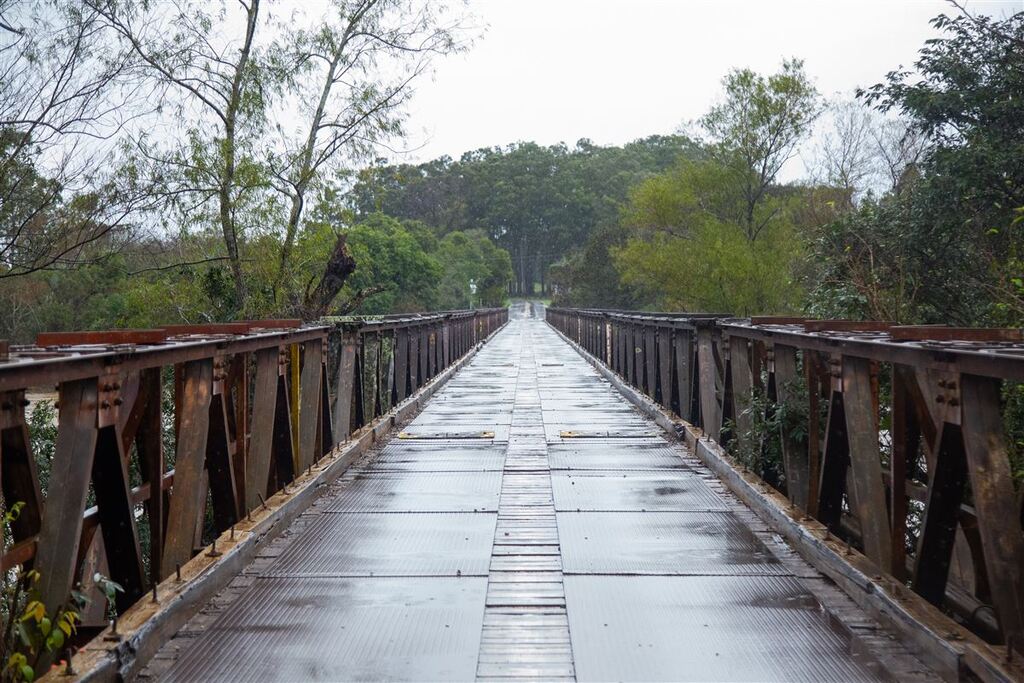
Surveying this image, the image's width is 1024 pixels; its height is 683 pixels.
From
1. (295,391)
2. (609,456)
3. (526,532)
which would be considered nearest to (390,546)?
(526,532)

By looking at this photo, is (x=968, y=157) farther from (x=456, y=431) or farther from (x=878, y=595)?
(x=878, y=595)

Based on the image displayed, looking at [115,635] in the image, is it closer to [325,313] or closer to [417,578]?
[417,578]

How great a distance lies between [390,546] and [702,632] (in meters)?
1.98

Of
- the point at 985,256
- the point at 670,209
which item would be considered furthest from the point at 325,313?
the point at 670,209

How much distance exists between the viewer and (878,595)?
12.8ft

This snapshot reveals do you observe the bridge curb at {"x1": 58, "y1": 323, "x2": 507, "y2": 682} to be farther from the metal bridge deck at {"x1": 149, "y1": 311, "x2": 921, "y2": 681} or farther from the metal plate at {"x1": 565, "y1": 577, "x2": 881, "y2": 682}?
the metal plate at {"x1": 565, "y1": 577, "x2": 881, "y2": 682}

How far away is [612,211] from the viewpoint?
112m

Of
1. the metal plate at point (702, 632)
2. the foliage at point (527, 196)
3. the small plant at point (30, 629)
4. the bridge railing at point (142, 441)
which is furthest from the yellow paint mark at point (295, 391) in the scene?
the foliage at point (527, 196)

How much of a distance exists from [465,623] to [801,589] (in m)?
1.51

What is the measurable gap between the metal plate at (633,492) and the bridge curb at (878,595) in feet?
0.85

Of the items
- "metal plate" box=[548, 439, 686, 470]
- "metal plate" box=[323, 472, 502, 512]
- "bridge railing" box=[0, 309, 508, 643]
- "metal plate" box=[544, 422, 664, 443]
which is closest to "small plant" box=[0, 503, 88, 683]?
"bridge railing" box=[0, 309, 508, 643]

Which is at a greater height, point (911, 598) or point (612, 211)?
point (612, 211)

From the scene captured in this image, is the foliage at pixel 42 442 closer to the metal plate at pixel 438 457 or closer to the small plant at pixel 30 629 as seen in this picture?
the metal plate at pixel 438 457

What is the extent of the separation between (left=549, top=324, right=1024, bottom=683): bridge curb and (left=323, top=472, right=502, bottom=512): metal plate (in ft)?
5.39
